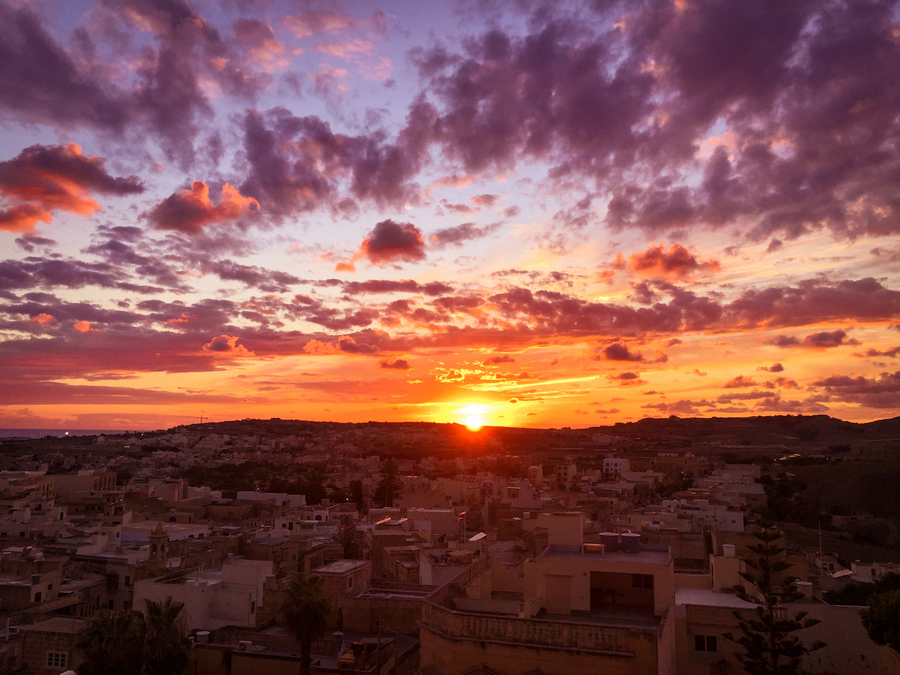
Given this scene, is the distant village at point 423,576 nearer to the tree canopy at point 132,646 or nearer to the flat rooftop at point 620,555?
the flat rooftop at point 620,555

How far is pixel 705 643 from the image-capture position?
19219mm

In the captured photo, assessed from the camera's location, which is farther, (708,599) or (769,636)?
(708,599)

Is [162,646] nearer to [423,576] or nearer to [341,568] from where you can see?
[341,568]

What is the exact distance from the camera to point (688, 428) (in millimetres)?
190625

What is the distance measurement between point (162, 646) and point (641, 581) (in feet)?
37.0

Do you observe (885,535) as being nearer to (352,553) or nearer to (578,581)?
(352,553)

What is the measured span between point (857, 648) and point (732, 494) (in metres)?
38.2

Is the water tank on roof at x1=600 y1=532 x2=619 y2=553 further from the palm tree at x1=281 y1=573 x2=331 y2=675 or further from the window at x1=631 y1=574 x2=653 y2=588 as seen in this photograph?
the palm tree at x1=281 y1=573 x2=331 y2=675

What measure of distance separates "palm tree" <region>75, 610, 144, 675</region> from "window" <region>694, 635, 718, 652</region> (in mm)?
14290

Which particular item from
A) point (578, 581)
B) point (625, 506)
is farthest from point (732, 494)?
point (578, 581)

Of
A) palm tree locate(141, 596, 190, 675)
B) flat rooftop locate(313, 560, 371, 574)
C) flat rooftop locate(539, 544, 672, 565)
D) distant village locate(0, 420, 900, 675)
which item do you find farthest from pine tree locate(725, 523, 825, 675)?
palm tree locate(141, 596, 190, 675)

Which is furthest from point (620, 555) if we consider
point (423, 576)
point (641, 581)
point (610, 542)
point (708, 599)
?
point (423, 576)

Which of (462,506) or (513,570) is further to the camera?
(462,506)

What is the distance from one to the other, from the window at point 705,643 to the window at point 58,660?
696 inches
